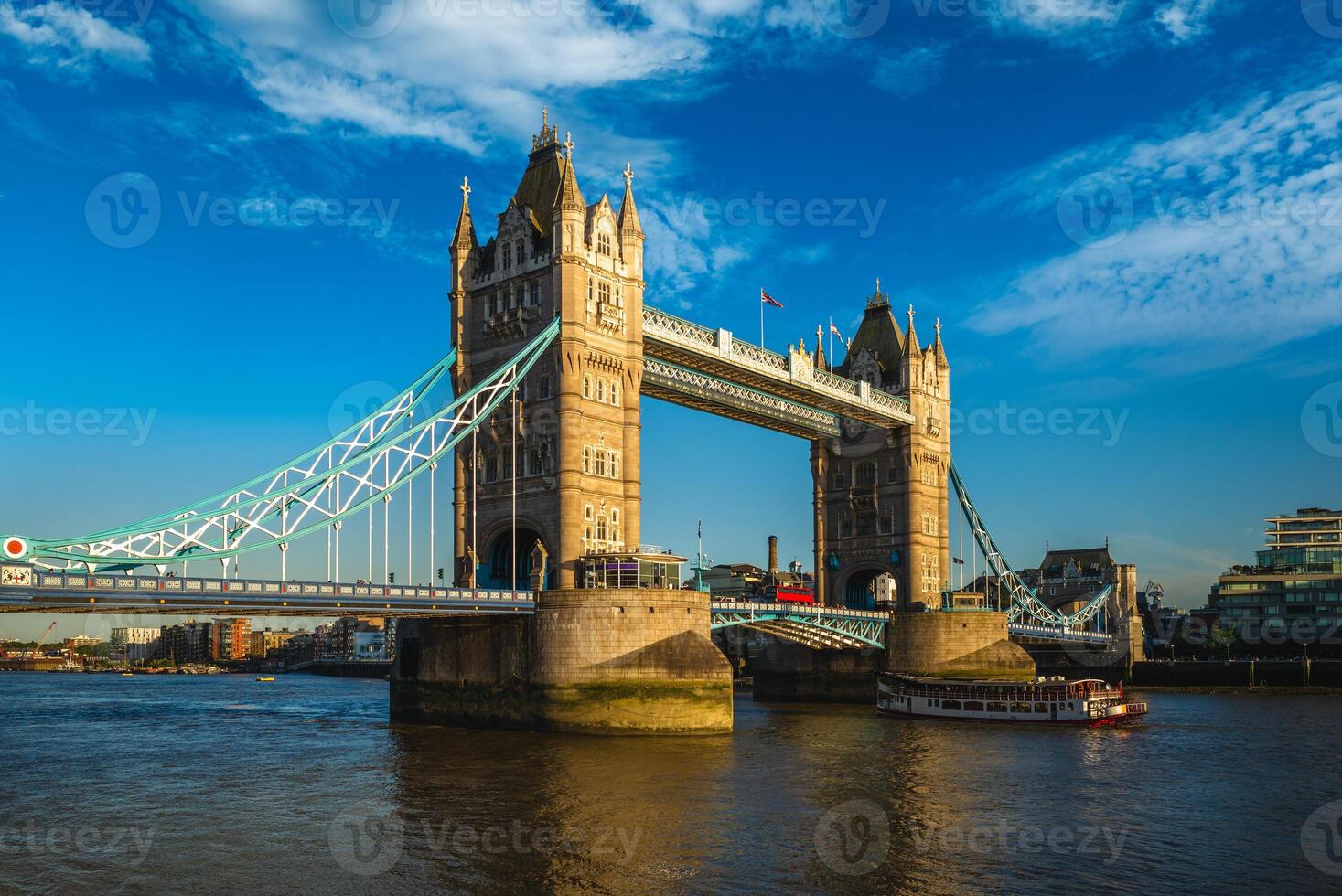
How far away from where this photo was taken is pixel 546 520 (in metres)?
63.6

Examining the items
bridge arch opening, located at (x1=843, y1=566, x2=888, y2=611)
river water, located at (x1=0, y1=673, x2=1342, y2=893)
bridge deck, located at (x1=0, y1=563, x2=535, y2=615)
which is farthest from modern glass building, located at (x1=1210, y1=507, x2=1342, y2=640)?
bridge deck, located at (x1=0, y1=563, x2=535, y2=615)

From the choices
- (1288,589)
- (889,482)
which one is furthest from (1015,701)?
(1288,589)

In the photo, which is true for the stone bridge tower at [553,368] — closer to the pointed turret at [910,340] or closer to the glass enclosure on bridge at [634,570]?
the glass enclosure on bridge at [634,570]

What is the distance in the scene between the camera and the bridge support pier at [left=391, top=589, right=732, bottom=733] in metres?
54.5

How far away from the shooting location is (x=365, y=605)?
5203cm

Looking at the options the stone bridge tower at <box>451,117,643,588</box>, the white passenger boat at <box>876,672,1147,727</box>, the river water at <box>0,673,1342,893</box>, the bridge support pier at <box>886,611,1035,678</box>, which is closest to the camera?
the river water at <box>0,673,1342,893</box>

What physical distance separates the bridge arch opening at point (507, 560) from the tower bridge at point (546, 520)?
0.41 ft

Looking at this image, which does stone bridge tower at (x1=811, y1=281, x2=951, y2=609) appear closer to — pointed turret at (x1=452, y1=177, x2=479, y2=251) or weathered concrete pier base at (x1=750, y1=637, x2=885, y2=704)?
weathered concrete pier base at (x1=750, y1=637, x2=885, y2=704)

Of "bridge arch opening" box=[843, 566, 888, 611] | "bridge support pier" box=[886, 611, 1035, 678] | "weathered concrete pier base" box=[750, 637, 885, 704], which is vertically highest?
"bridge arch opening" box=[843, 566, 888, 611]

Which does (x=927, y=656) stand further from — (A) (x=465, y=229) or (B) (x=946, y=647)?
(A) (x=465, y=229)

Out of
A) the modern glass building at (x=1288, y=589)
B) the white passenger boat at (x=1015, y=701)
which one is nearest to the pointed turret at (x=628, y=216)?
the white passenger boat at (x=1015, y=701)

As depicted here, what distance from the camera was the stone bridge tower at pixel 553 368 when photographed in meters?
63.3

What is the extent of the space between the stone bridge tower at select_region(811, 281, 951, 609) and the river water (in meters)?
34.4

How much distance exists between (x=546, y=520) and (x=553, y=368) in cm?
806
